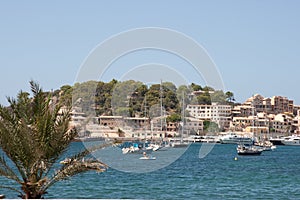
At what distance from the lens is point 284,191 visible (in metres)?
31.3

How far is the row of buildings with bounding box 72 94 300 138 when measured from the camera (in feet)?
191

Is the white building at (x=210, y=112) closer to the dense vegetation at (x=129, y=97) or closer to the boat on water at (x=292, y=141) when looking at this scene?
the dense vegetation at (x=129, y=97)

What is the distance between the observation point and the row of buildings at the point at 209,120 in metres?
58.2

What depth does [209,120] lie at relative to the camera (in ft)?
294

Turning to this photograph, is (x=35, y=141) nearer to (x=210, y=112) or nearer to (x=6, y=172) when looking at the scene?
(x=6, y=172)

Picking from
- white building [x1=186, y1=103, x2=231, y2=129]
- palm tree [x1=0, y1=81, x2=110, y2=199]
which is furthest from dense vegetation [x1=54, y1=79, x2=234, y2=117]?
palm tree [x1=0, y1=81, x2=110, y2=199]

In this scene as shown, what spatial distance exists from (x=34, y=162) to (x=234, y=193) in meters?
18.6

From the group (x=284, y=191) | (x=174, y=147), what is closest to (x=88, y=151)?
(x=284, y=191)

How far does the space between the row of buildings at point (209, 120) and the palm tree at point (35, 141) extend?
449 centimetres

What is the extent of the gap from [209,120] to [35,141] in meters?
77.4

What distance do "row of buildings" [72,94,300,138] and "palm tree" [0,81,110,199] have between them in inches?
177

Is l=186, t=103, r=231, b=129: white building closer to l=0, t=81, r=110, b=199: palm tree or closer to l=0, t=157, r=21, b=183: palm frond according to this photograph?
l=0, t=81, r=110, b=199: palm tree

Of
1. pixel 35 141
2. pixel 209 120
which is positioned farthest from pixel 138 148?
pixel 35 141

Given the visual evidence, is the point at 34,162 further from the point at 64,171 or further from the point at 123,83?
the point at 123,83
